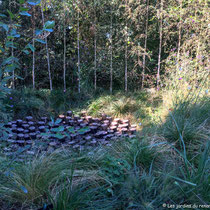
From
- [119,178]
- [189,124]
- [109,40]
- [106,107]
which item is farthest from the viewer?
[109,40]

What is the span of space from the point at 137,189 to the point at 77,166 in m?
0.60

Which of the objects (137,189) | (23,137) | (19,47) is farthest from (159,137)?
(19,47)

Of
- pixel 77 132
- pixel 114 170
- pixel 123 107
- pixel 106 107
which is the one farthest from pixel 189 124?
pixel 106 107

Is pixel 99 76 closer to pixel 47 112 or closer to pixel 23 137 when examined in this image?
pixel 47 112

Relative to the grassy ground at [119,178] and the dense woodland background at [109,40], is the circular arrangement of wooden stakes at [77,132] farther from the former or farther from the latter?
the dense woodland background at [109,40]

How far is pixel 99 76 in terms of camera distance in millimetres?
6672

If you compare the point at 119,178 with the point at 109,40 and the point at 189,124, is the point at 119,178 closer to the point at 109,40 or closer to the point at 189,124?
the point at 189,124

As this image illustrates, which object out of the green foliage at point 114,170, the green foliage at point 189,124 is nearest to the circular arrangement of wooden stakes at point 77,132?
the green foliage at point 189,124

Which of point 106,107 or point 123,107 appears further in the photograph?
point 106,107

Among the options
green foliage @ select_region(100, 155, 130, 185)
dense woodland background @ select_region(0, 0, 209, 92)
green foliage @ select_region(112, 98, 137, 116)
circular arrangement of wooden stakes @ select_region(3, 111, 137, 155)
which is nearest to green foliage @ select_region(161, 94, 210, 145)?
green foliage @ select_region(100, 155, 130, 185)

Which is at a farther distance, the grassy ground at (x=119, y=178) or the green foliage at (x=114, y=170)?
the green foliage at (x=114, y=170)

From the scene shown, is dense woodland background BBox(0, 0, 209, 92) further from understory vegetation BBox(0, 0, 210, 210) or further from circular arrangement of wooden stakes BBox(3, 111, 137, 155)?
circular arrangement of wooden stakes BBox(3, 111, 137, 155)

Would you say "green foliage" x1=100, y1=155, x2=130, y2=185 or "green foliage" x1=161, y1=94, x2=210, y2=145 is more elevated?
"green foliage" x1=161, y1=94, x2=210, y2=145

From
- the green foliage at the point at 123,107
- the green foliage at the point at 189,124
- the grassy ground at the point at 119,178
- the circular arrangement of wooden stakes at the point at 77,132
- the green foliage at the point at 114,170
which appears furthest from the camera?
the green foliage at the point at 123,107
